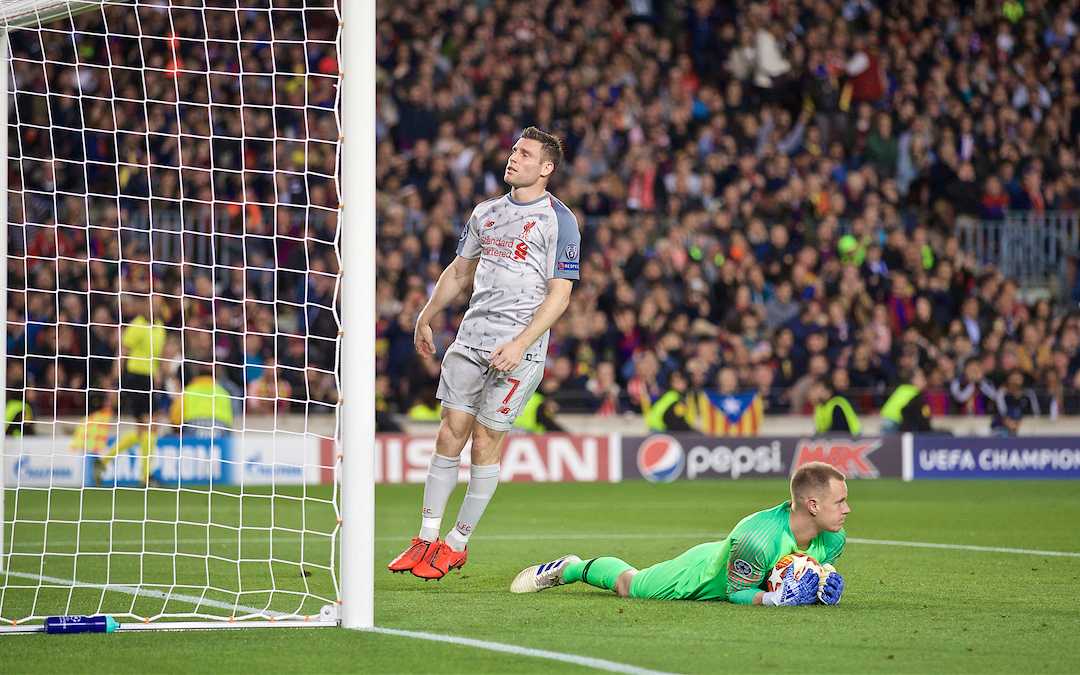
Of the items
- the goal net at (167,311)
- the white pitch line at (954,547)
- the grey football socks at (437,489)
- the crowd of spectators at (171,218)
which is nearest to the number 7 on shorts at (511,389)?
the grey football socks at (437,489)

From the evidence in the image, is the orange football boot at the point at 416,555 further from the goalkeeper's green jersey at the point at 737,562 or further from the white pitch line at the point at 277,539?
the white pitch line at the point at 277,539

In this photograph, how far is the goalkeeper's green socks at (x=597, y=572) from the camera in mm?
5695

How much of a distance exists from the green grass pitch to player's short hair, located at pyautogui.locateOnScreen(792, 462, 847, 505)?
1.49ft

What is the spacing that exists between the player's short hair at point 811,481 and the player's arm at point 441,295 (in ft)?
5.87

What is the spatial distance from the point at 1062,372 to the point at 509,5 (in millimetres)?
8924

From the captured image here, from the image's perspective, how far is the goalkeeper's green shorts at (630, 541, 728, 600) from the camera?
5453 millimetres

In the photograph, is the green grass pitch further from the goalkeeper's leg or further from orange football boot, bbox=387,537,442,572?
the goalkeeper's leg

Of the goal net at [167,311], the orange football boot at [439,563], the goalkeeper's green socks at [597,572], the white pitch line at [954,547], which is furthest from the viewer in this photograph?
the goal net at [167,311]

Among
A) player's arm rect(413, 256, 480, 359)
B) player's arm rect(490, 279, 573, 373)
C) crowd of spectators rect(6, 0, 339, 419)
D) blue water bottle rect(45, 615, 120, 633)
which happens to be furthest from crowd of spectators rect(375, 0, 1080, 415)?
Answer: blue water bottle rect(45, 615, 120, 633)

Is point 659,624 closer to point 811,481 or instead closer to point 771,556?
point 771,556

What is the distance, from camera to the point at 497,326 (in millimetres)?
6066

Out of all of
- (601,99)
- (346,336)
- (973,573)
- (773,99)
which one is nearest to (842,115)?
(773,99)

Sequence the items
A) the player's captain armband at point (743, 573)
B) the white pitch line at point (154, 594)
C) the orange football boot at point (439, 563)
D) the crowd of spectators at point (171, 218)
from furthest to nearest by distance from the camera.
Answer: the crowd of spectators at point (171, 218)
the orange football boot at point (439, 563)
the player's captain armband at point (743, 573)
the white pitch line at point (154, 594)

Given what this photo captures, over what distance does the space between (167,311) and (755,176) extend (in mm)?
7966
